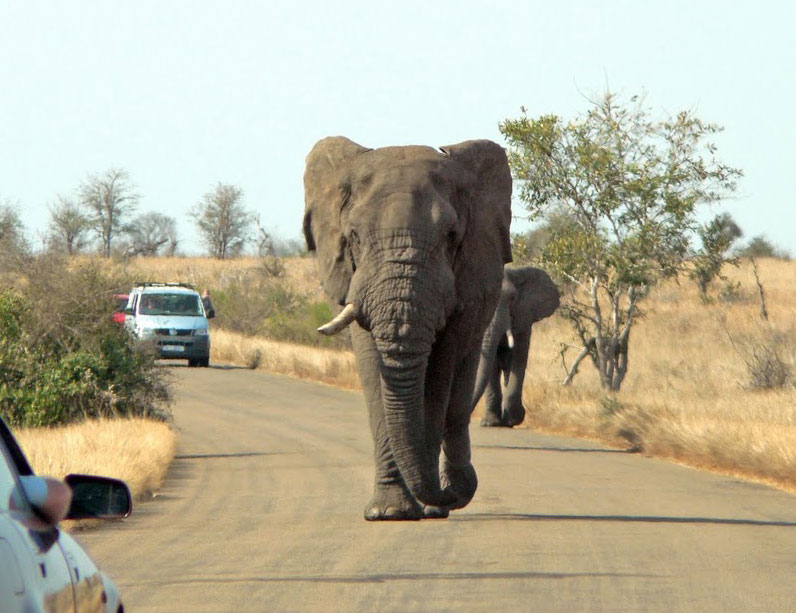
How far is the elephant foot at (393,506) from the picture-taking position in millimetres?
11492

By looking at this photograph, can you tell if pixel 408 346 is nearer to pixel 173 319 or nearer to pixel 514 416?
pixel 514 416

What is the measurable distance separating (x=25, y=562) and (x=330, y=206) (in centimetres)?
847

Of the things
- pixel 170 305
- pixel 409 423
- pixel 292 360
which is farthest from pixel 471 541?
pixel 170 305

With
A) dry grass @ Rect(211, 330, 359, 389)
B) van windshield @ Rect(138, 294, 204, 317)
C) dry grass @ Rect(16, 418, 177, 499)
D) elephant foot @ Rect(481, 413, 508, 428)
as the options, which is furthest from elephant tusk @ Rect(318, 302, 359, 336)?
van windshield @ Rect(138, 294, 204, 317)

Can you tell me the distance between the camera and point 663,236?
901 inches

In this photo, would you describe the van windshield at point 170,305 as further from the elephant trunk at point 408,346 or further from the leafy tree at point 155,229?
the leafy tree at point 155,229

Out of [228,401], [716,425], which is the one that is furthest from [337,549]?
[228,401]

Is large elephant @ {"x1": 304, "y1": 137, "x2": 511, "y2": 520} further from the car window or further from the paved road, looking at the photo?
the car window

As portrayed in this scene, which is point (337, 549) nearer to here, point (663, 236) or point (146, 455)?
point (146, 455)

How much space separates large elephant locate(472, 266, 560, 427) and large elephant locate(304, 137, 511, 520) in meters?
7.82

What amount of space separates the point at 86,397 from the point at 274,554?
9.12m

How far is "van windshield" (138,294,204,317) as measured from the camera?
35.3 meters

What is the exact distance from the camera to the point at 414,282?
1077 cm

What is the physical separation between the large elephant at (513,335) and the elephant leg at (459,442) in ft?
25.5
